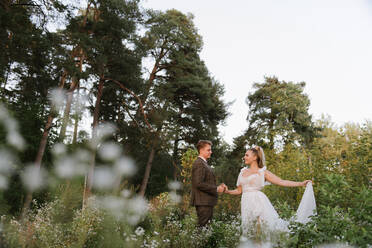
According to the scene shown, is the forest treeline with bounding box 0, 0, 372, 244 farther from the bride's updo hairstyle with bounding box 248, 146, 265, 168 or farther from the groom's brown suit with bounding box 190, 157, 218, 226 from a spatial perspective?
the groom's brown suit with bounding box 190, 157, 218, 226

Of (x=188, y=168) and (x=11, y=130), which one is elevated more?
(x=11, y=130)

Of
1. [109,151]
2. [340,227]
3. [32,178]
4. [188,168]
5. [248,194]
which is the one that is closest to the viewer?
[340,227]

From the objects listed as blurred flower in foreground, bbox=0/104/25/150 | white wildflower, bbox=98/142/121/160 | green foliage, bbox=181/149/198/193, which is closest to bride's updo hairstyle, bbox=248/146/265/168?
green foliage, bbox=181/149/198/193

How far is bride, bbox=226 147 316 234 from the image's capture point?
445cm

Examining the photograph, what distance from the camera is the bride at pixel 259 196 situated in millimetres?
4449

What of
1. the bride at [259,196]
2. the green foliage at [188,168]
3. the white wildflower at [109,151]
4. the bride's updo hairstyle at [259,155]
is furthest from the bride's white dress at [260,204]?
the white wildflower at [109,151]

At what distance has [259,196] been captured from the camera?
464cm

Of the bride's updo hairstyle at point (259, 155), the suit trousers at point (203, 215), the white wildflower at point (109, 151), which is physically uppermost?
the white wildflower at point (109, 151)

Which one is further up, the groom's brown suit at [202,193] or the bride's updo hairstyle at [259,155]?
the bride's updo hairstyle at [259,155]

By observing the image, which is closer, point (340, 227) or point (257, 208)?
point (340, 227)

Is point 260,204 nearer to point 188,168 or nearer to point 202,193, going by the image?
point 202,193

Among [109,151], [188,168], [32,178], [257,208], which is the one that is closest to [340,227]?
[257,208]

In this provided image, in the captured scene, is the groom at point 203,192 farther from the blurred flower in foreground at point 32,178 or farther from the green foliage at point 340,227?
the blurred flower in foreground at point 32,178

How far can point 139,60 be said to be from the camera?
13609mm
